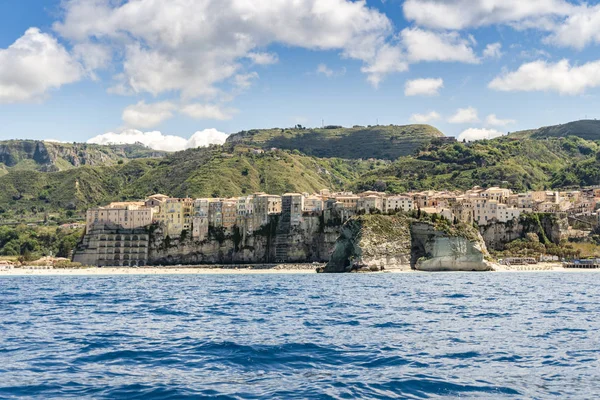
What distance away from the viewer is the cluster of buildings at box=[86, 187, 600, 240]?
140750 millimetres

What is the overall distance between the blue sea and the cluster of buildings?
10211cm

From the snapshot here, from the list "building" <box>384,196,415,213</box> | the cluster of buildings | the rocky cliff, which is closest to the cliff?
the cluster of buildings

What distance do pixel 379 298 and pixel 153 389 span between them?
32.7 metres

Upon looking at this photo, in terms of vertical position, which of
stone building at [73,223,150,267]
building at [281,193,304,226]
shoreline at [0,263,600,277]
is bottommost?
shoreline at [0,263,600,277]

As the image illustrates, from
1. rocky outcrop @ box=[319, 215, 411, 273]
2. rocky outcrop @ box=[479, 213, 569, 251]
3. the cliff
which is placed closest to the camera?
rocky outcrop @ box=[319, 215, 411, 273]

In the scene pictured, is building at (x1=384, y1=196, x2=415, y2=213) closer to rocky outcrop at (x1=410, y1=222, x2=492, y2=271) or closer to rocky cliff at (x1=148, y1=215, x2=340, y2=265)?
rocky cliff at (x1=148, y1=215, x2=340, y2=265)

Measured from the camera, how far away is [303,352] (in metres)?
23.0

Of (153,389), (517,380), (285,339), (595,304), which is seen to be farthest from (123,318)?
(595,304)

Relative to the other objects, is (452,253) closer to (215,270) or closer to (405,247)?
(405,247)

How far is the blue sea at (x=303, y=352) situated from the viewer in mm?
17609

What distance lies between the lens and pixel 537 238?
13388cm

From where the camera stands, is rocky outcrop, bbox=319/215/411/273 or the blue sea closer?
the blue sea

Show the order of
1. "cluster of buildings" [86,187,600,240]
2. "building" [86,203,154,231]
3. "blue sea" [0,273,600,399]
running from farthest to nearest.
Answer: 1. "building" [86,203,154,231]
2. "cluster of buildings" [86,187,600,240]
3. "blue sea" [0,273,600,399]

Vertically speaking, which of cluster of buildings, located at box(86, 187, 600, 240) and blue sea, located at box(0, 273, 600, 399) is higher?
cluster of buildings, located at box(86, 187, 600, 240)
